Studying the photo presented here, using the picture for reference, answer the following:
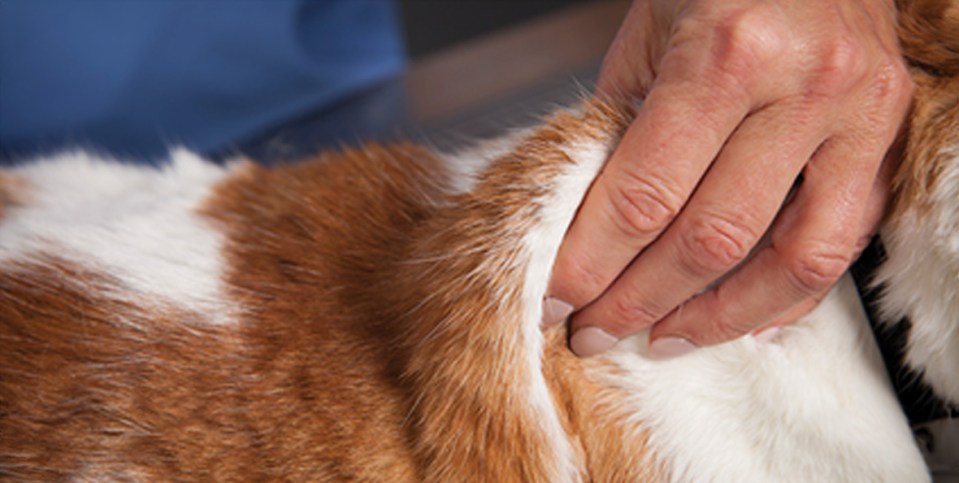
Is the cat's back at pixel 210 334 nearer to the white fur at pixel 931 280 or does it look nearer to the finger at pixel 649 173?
the finger at pixel 649 173

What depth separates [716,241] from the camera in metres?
0.65

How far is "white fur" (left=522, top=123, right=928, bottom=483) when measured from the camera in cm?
64

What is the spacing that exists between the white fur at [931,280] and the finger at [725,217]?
9cm

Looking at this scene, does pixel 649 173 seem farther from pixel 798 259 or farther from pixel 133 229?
pixel 133 229

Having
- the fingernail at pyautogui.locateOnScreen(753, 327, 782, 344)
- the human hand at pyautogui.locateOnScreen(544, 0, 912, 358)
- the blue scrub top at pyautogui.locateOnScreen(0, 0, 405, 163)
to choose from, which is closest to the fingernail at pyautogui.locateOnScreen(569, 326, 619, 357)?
the human hand at pyautogui.locateOnScreen(544, 0, 912, 358)

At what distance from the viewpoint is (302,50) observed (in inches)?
55.4

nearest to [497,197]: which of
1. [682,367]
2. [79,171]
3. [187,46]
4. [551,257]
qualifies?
[551,257]

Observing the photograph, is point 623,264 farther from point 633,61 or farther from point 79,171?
point 79,171

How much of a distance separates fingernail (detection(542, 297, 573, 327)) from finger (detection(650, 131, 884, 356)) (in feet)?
0.25

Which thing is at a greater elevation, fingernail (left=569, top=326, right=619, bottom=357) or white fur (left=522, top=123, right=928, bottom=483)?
fingernail (left=569, top=326, right=619, bottom=357)

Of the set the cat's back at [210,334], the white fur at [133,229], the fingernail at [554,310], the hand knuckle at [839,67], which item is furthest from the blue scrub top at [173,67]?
the hand knuckle at [839,67]

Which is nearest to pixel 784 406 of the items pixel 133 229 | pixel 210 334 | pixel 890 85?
pixel 890 85

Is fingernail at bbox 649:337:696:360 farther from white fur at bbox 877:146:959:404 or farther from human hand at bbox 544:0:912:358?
→ white fur at bbox 877:146:959:404

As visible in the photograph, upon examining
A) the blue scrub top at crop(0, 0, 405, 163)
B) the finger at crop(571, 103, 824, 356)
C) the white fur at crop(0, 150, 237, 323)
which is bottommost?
the finger at crop(571, 103, 824, 356)
